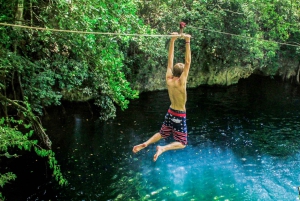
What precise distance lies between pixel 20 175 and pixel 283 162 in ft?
26.8

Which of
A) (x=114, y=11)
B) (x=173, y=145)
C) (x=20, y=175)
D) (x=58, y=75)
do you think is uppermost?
(x=114, y=11)

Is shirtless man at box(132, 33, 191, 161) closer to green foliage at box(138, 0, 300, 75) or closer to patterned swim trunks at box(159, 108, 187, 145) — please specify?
patterned swim trunks at box(159, 108, 187, 145)

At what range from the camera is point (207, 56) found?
62.9 ft

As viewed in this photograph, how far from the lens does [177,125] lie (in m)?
4.55

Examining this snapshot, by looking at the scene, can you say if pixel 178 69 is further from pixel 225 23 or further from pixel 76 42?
pixel 225 23

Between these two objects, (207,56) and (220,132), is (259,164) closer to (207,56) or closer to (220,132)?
(220,132)

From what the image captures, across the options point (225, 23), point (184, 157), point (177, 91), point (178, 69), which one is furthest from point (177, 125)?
point (225, 23)

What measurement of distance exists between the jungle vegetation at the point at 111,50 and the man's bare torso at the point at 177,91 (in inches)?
84.9

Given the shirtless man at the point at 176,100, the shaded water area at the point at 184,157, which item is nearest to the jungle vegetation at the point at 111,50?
the shaded water area at the point at 184,157

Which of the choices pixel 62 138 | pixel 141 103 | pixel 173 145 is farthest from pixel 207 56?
pixel 173 145

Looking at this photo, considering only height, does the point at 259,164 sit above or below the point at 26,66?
below

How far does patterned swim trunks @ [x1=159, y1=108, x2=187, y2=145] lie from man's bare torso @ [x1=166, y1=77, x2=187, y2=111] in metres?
0.10

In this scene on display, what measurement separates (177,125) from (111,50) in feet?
9.07

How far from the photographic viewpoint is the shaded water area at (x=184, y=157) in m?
7.84
